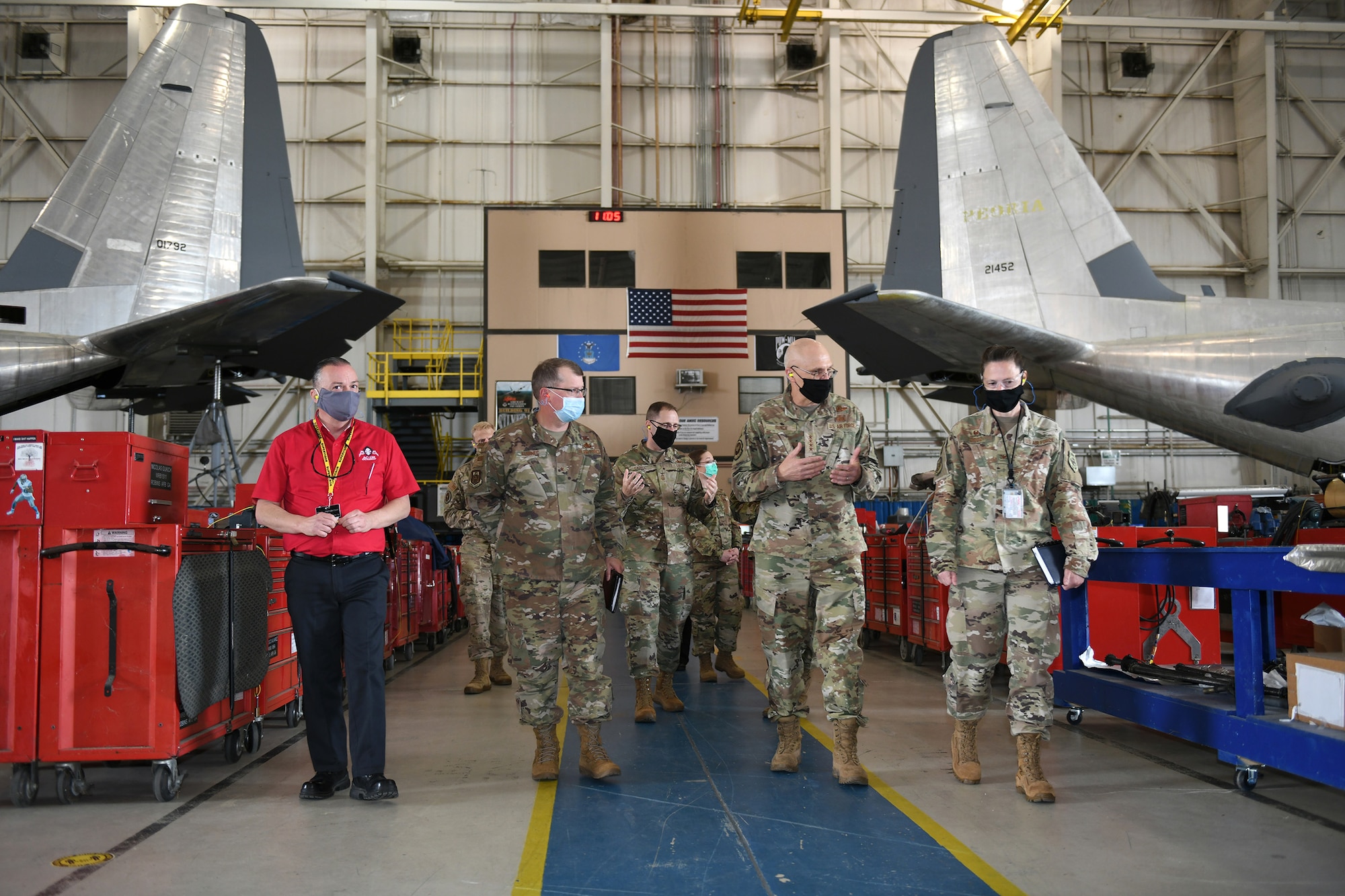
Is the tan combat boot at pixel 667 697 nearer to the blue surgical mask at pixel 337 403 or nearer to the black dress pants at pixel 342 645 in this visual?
the black dress pants at pixel 342 645

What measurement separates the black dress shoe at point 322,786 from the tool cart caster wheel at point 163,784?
573 mm

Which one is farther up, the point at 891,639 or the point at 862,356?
the point at 862,356

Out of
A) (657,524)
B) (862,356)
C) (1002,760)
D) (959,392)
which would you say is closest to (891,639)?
(959,392)

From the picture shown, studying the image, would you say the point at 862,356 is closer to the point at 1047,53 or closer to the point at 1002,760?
the point at 1002,760

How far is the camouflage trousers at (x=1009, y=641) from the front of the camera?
4.12 meters

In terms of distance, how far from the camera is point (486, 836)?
12.0 ft

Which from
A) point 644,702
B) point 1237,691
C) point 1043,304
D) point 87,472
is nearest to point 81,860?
point 87,472

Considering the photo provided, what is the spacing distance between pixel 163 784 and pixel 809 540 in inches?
128

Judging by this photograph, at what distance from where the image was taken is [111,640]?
420 centimetres

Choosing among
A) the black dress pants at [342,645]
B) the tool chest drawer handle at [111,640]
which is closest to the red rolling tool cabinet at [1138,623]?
the black dress pants at [342,645]

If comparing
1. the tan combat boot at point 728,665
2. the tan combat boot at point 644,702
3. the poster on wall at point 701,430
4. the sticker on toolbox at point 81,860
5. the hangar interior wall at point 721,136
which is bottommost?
the tan combat boot at point 728,665

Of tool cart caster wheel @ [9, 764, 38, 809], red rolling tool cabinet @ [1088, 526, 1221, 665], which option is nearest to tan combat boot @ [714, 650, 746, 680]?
red rolling tool cabinet @ [1088, 526, 1221, 665]

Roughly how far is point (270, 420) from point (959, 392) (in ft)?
57.2

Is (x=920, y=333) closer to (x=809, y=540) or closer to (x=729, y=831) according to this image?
(x=809, y=540)
